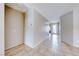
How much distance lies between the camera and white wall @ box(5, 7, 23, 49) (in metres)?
3.96

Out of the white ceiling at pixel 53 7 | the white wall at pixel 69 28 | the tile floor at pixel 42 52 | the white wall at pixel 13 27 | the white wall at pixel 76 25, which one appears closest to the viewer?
the tile floor at pixel 42 52

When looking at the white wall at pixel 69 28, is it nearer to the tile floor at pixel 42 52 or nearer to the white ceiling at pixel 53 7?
the white ceiling at pixel 53 7

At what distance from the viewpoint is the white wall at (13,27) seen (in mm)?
3964

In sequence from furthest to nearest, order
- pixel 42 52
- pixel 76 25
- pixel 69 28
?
pixel 69 28 < pixel 76 25 < pixel 42 52

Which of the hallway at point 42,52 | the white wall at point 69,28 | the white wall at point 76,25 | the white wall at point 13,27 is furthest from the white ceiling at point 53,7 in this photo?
the hallway at point 42,52

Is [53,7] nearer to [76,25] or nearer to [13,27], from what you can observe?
[76,25]

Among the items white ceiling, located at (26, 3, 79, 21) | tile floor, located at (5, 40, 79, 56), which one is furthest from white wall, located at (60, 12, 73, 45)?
tile floor, located at (5, 40, 79, 56)

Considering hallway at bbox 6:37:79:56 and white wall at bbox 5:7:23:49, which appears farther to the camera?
white wall at bbox 5:7:23:49

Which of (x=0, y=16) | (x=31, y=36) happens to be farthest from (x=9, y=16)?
(x=0, y=16)

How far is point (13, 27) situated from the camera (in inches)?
174

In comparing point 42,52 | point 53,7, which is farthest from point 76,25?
point 42,52

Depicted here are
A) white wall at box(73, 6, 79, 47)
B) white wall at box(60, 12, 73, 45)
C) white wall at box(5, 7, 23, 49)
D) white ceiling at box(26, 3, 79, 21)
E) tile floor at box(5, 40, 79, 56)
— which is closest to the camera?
tile floor at box(5, 40, 79, 56)

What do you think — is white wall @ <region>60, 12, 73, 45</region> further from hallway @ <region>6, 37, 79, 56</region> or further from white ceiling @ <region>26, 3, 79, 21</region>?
hallway @ <region>6, 37, 79, 56</region>

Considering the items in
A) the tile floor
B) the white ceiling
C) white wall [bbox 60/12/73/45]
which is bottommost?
the tile floor
